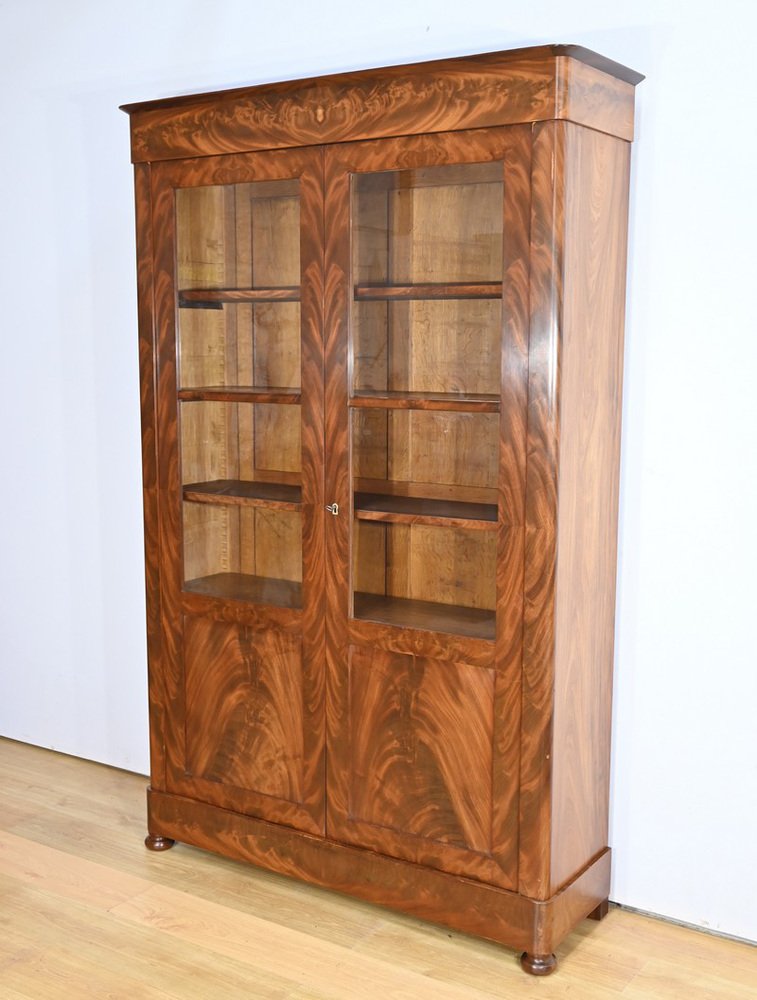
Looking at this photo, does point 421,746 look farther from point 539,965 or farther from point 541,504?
point 541,504

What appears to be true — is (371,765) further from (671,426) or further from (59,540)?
(59,540)

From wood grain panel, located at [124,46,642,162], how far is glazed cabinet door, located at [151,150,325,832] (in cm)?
6

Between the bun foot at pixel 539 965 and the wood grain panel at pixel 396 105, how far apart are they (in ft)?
5.64

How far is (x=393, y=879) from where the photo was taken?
98.2 inches

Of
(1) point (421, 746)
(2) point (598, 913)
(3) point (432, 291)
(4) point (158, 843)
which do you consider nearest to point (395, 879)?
(1) point (421, 746)

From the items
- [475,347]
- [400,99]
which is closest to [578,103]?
[400,99]

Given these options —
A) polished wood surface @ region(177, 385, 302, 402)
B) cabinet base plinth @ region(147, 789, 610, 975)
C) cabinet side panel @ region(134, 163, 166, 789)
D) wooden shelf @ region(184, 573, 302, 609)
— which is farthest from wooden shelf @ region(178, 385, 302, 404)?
cabinet base plinth @ region(147, 789, 610, 975)

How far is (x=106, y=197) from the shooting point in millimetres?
3223

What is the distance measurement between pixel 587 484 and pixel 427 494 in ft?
1.18

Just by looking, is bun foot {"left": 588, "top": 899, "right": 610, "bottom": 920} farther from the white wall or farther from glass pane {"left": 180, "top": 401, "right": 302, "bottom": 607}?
glass pane {"left": 180, "top": 401, "right": 302, "bottom": 607}

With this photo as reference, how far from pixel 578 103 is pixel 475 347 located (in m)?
0.52

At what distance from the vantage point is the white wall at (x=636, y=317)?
7.66 feet

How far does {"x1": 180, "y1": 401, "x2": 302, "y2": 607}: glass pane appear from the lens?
261cm

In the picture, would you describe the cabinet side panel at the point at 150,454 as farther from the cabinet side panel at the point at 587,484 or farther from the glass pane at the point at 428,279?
the cabinet side panel at the point at 587,484
